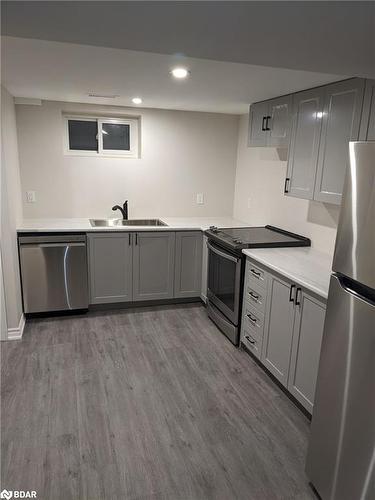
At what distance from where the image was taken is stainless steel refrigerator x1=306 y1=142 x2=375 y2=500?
142 centimetres

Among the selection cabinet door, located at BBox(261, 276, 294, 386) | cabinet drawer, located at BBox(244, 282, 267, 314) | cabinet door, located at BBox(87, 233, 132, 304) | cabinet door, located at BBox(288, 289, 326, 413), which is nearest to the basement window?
cabinet door, located at BBox(87, 233, 132, 304)

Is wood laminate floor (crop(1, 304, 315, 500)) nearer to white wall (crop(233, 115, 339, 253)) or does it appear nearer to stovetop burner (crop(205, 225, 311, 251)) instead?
stovetop burner (crop(205, 225, 311, 251))

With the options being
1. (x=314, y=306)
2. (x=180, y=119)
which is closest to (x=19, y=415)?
(x=314, y=306)

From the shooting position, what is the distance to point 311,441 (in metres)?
1.84

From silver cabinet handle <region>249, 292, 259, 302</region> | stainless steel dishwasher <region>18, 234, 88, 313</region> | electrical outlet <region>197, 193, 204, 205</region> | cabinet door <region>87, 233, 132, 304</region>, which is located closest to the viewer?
silver cabinet handle <region>249, 292, 259, 302</region>

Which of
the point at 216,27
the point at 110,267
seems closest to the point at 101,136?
the point at 110,267

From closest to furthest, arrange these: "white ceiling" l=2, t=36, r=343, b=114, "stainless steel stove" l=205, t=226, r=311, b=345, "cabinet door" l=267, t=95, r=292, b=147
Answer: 1. "white ceiling" l=2, t=36, r=343, b=114
2. "cabinet door" l=267, t=95, r=292, b=147
3. "stainless steel stove" l=205, t=226, r=311, b=345

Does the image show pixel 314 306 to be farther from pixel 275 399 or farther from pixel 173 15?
pixel 173 15

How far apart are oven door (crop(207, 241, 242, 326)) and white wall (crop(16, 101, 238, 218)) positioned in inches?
42.8

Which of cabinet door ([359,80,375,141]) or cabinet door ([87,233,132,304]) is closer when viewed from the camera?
cabinet door ([359,80,375,141])

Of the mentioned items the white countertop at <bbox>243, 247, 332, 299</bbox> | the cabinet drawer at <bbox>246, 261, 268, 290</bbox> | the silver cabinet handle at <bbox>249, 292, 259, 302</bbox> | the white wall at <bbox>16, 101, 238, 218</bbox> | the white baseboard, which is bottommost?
the white baseboard

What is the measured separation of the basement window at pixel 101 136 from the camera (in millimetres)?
4070

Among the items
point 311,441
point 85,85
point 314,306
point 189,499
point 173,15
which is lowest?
point 189,499

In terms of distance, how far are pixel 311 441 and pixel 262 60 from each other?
6.00 ft
